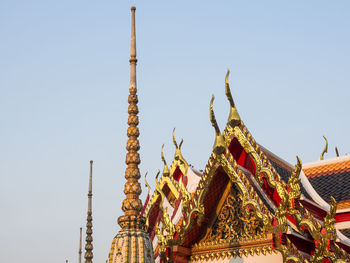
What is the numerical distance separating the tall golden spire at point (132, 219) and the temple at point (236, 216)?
1 cm

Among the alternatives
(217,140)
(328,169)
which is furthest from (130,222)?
(328,169)

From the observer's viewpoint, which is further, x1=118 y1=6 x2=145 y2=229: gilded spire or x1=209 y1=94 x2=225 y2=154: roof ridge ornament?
x1=209 y1=94 x2=225 y2=154: roof ridge ornament

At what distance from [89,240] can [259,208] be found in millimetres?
7896

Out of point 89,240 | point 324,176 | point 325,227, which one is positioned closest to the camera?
point 325,227

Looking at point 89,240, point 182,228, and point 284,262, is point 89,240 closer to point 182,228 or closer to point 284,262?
point 182,228

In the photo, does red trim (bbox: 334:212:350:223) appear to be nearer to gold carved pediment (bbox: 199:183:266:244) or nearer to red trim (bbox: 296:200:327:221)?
red trim (bbox: 296:200:327:221)

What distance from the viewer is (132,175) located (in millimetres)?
8805

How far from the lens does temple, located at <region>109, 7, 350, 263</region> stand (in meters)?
8.80

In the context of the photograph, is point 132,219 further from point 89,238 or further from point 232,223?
point 89,238

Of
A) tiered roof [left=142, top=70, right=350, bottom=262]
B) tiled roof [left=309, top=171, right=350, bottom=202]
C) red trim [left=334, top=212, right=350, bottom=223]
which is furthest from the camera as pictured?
tiled roof [left=309, top=171, right=350, bottom=202]

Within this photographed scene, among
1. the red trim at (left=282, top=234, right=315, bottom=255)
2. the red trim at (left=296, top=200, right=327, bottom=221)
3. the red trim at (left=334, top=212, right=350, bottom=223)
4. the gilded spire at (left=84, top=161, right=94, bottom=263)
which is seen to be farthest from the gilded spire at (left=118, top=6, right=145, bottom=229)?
the gilded spire at (left=84, top=161, right=94, bottom=263)

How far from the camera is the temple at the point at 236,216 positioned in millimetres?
8805

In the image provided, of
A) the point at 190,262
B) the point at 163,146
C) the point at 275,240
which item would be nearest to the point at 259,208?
the point at 275,240

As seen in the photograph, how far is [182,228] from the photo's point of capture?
10.6m
